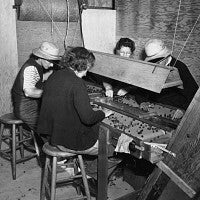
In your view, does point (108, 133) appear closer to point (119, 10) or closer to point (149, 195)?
point (149, 195)

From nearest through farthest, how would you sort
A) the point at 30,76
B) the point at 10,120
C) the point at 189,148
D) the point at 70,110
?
the point at 189,148 < the point at 70,110 < the point at 30,76 < the point at 10,120

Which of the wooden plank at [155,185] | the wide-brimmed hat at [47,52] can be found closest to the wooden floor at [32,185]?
the wooden plank at [155,185]

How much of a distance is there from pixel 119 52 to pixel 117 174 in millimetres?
1986

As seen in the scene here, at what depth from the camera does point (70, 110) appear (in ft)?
10.9

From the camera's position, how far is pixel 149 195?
308 cm

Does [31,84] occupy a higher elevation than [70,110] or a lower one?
lower

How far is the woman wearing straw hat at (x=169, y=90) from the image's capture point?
3.84m

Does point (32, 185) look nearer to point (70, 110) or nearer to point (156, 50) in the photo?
point (70, 110)

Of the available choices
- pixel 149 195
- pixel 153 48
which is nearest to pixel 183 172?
pixel 149 195

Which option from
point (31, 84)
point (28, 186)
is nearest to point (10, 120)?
point (31, 84)

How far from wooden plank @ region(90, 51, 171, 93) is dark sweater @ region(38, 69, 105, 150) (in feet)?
1.93

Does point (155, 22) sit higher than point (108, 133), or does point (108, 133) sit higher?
point (155, 22)

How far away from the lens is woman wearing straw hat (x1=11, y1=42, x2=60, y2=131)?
4.55m

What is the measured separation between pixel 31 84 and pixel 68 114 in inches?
58.5
